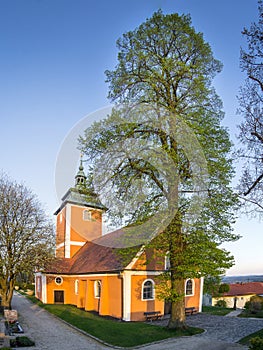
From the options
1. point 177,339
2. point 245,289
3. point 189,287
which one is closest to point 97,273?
point 189,287

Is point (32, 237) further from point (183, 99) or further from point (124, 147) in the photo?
point (183, 99)

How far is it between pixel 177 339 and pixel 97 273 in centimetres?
1003

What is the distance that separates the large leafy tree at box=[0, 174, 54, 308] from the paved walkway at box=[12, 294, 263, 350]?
3278mm

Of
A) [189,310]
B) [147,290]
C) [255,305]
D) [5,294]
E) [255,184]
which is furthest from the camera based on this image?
[5,294]

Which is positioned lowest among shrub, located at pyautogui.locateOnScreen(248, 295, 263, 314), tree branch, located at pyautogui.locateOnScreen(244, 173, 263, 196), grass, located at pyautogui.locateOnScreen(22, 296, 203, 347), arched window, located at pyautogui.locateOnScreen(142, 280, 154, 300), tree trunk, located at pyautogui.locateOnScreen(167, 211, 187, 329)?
shrub, located at pyautogui.locateOnScreen(248, 295, 263, 314)

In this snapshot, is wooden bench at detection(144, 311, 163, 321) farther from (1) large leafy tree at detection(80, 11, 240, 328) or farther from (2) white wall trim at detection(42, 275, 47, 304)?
(2) white wall trim at detection(42, 275, 47, 304)

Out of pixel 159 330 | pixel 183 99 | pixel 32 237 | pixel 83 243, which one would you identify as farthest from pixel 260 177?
pixel 83 243

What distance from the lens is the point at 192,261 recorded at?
1457 cm

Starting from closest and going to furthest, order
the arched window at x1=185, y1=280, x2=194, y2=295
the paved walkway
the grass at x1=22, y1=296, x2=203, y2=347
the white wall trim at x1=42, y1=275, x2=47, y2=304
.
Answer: the paved walkway
the grass at x1=22, y1=296, x2=203, y2=347
the arched window at x1=185, y1=280, x2=194, y2=295
the white wall trim at x1=42, y1=275, x2=47, y2=304

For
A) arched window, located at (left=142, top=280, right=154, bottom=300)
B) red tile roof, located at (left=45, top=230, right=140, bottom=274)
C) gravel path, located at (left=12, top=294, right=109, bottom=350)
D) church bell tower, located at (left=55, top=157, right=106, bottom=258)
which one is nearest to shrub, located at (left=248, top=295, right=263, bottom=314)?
arched window, located at (left=142, top=280, right=154, bottom=300)

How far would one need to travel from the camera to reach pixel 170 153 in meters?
14.8

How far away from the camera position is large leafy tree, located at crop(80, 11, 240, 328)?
14.8m

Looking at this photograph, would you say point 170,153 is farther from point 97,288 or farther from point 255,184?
point 97,288

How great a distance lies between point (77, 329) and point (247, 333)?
845 centimetres
